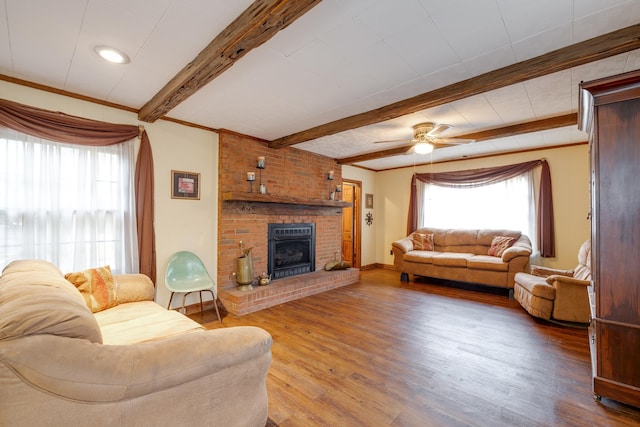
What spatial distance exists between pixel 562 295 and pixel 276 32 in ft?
12.5

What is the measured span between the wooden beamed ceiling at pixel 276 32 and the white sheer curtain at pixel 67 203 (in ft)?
2.33

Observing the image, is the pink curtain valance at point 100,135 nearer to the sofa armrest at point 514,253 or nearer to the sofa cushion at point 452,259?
the sofa cushion at point 452,259

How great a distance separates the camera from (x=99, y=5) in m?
1.55

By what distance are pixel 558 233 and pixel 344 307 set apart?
3814 millimetres

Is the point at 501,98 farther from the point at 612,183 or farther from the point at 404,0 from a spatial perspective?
the point at 404,0

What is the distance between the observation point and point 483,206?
535cm

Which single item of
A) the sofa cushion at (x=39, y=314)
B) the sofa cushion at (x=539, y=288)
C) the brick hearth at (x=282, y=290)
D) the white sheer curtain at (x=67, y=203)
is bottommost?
the brick hearth at (x=282, y=290)

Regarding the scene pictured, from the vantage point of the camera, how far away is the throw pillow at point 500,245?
4.61 metres

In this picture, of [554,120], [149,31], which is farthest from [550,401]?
[149,31]

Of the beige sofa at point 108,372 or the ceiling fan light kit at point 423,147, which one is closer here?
the beige sofa at point 108,372

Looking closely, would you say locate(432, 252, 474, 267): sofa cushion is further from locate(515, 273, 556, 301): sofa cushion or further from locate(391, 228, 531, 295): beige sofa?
locate(515, 273, 556, 301): sofa cushion

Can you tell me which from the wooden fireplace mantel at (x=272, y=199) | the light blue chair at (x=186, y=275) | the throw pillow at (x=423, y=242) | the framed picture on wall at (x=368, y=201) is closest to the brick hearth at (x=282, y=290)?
the light blue chair at (x=186, y=275)

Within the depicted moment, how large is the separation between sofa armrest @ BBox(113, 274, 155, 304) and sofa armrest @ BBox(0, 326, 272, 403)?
1.66m

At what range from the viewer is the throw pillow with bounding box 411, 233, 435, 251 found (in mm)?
5488
